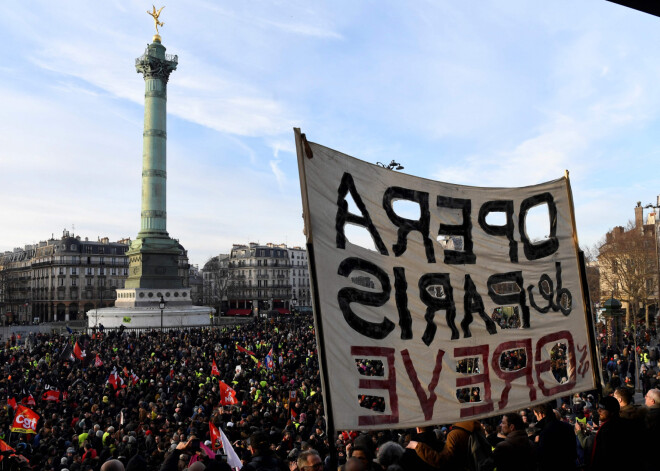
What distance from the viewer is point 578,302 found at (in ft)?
17.4

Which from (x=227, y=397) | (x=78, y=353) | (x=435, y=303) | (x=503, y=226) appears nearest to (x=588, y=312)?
(x=503, y=226)

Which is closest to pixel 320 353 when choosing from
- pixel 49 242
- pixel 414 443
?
pixel 414 443

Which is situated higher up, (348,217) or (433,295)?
(348,217)

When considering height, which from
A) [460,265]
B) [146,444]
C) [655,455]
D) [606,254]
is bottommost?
[146,444]

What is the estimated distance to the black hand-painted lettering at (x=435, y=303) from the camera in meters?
4.31

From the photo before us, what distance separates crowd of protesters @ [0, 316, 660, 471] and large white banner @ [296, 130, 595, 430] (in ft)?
0.72

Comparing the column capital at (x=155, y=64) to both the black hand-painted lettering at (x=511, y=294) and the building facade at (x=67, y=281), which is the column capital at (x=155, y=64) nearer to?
the building facade at (x=67, y=281)

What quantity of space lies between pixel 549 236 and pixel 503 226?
75cm

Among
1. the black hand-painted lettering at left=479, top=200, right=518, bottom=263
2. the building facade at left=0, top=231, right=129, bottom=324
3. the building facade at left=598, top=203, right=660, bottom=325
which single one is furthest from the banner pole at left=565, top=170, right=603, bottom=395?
the building facade at left=0, top=231, right=129, bottom=324

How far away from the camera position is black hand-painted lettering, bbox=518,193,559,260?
504 cm

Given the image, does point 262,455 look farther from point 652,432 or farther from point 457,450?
point 652,432

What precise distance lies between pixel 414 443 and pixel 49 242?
104m

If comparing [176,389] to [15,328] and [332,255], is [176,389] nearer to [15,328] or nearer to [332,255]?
[332,255]

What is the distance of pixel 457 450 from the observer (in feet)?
15.0
